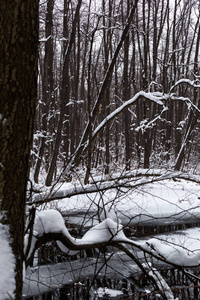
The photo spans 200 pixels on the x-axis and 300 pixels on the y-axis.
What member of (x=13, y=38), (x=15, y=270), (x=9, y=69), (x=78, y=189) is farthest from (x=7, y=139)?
(x=78, y=189)

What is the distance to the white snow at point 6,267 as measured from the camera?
1560 millimetres

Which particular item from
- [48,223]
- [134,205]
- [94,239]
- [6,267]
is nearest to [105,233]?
[94,239]

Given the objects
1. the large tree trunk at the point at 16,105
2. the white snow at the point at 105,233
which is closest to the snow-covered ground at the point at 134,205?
the white snow at the point at 105,233

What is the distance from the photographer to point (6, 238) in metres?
1.72

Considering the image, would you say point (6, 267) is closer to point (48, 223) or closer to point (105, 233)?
point (48, 223)

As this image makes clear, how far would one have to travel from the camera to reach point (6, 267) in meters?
1.63

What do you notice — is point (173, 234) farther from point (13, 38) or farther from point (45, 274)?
point (13, 38)

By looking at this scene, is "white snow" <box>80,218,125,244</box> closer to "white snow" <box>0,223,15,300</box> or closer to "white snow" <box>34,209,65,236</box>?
"white snow" <box>34,209,65,236</box>

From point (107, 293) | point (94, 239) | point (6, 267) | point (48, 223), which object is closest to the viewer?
point (6, 267)

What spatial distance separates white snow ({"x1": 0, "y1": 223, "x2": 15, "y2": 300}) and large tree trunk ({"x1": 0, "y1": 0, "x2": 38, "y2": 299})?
0.03 m

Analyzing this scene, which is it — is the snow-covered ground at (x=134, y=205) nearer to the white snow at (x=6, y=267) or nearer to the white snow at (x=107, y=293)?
the white snow at (x=107, y=293)

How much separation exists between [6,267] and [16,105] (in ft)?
2.76

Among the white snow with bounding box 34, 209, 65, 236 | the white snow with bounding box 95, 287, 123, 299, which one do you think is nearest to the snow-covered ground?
the white snow with bounding box 34, 209, 65, 236

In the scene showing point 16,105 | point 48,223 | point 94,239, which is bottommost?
point 94,239
